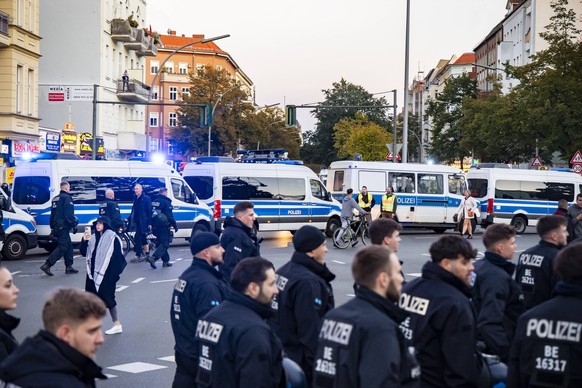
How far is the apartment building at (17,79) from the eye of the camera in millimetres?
37438

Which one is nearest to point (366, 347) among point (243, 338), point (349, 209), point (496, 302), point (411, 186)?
point (243, 338)

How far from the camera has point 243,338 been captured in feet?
15.5

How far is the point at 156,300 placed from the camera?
15.2m

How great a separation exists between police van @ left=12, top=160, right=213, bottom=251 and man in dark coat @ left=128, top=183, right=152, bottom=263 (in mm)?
1635

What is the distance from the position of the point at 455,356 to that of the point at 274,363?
100cm

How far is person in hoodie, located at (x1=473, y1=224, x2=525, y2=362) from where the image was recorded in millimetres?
6062

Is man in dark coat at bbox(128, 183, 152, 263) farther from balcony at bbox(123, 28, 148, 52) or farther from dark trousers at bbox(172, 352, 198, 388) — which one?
balcony at bbox(123, 28, 148, 52)

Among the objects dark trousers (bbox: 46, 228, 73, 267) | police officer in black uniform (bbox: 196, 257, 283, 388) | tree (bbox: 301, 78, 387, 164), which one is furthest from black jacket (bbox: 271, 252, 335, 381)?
tree (bbox: 301, 78, 387, 164)

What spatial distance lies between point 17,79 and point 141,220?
20610mm

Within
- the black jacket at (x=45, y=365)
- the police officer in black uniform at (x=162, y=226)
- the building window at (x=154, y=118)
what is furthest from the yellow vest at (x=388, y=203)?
the building window at (x=154, y=118)

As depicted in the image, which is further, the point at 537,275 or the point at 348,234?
the point at 348,234

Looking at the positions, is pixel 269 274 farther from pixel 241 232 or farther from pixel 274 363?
pixel 241 232

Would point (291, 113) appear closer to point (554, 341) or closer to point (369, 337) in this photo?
point (554, 341)

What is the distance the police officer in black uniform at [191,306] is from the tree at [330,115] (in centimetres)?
9617
